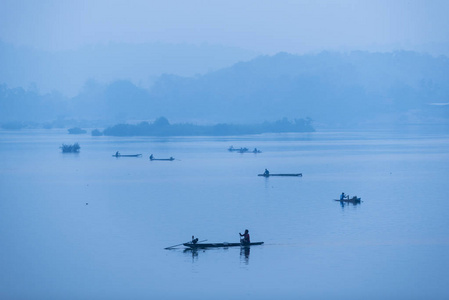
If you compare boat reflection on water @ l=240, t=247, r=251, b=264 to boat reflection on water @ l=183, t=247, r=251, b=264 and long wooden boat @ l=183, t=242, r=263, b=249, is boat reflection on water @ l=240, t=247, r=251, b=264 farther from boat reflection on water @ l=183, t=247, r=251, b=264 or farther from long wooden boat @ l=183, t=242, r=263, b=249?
long wooden boat @ l=183, t=242, r=263, b=249

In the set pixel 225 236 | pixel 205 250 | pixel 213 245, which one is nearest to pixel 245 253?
pixel 213 245

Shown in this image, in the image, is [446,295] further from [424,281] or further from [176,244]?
[176,244]

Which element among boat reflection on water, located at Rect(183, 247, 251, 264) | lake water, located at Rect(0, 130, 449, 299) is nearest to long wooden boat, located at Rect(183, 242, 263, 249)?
boat reflection on water, located at Rect(183, 247, 251, 264)

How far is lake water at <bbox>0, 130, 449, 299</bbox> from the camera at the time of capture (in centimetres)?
1769

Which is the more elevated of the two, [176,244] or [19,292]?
[176,244]

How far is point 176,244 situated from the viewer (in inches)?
879

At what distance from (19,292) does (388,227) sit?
44.0 ft

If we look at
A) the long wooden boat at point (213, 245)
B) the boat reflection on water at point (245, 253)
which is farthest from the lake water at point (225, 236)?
the long wooden boat at point (213, 245)

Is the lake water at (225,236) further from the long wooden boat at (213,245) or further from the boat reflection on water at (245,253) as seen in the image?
the long wooden boat at (213,245)

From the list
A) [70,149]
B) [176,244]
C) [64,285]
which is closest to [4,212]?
[176,244]

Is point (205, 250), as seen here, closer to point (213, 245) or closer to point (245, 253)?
point (213, 245)

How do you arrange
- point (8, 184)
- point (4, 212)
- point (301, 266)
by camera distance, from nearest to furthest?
point (301, 266)
point (4, 212)
point (8, 184)

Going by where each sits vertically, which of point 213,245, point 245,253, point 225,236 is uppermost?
point 225,236

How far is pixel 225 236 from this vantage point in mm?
23531
